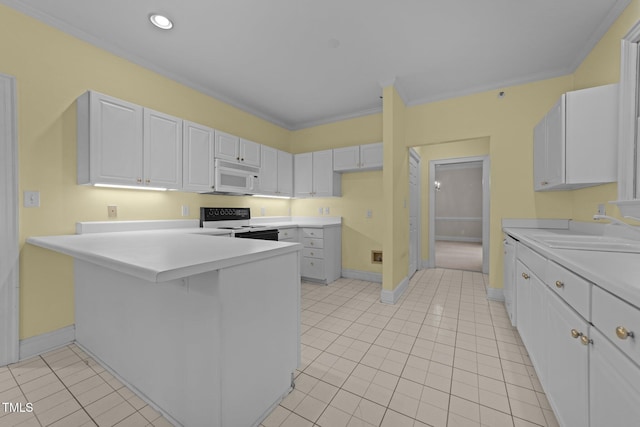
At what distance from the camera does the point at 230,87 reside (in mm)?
3346

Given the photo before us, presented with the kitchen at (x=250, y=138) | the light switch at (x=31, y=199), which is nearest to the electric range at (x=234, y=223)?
the kitchen at (x=250, y=138)

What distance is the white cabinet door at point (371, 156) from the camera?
3.78m

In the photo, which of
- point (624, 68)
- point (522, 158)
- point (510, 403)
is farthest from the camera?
point (522, 158)

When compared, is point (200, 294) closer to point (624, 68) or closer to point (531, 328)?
point (531, 328)

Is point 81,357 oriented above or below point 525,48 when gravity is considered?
below

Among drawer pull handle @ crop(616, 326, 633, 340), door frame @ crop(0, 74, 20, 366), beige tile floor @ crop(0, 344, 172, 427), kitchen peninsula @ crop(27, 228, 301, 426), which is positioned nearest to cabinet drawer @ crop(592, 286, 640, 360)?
drawer pull handle @ crop(616, 326, 633, 340)

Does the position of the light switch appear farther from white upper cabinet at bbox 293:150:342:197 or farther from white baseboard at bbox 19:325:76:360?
white upper cabinet at bbox 293:150:342:197

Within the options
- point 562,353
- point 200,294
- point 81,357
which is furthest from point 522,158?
point 81,357

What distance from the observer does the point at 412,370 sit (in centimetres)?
181

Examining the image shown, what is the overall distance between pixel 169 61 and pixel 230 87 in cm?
75

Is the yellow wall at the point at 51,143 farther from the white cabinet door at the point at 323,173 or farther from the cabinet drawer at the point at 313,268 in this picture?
the white cabinet door at the point at 323,173

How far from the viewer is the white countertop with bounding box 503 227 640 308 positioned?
75 centimetres

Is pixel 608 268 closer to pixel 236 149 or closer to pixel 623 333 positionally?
pixel 623 333

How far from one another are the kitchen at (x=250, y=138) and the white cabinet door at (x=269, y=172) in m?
0.38
